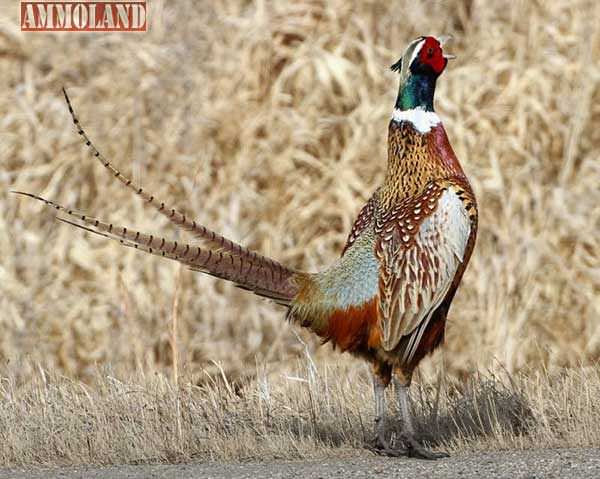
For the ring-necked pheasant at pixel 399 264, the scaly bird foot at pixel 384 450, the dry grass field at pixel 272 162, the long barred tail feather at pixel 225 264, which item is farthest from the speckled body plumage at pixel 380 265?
the dry grass field at pixel 272 162

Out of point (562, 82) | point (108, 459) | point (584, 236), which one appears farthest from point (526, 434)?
point (562, 82)

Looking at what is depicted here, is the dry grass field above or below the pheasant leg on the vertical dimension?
above

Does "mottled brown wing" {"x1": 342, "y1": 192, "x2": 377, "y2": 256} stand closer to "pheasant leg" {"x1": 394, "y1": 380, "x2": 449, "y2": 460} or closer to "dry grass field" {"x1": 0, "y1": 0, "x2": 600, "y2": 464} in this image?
"pheasant leg" {"x1": 394, "y1": 380, "x2": 449, "y2": 460}

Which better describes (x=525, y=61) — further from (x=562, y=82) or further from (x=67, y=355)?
(x=67, y=355)

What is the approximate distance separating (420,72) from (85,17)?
4943 millimetres

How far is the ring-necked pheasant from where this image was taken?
6.27 m

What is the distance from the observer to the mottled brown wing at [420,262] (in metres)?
6.26

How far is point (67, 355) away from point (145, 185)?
4.98 ft

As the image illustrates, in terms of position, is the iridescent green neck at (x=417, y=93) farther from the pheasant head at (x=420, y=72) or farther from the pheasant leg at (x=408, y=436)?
the pheasant leg at (x=408, y=436)

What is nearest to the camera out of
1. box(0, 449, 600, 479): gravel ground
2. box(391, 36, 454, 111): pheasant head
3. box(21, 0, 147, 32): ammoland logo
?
box(0, 449, 600, 479): gravel ground

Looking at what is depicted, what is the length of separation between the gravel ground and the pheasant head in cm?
184

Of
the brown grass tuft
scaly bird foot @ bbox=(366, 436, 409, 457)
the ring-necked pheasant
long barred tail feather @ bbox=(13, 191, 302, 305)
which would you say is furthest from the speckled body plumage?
the brown grass tuft

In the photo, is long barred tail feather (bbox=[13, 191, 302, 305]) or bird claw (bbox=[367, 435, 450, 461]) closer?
long barred tail feather (bbox=[13, 191, 302, 305])

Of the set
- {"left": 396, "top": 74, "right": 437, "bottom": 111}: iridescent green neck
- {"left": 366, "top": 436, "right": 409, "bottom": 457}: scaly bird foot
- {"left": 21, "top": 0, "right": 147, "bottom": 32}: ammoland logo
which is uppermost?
{"left": 21, "top": 0, "right": 147, "bottom": 32}: ammoland logo
